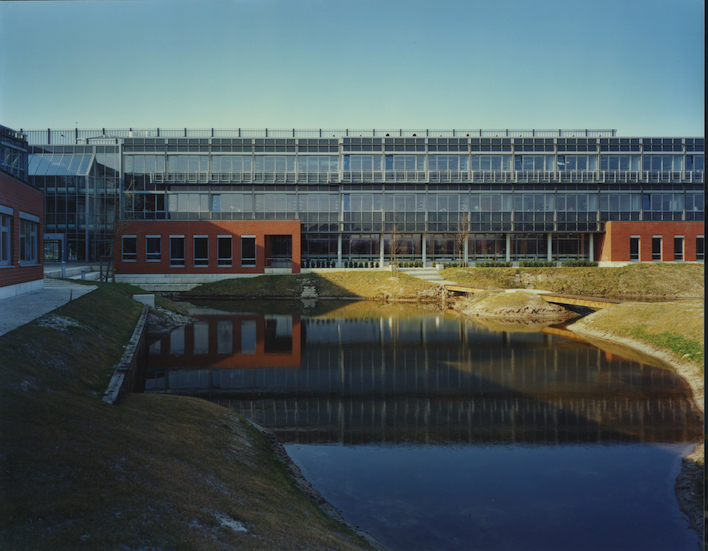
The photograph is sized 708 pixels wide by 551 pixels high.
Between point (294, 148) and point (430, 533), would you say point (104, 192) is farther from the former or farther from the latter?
point (430, 533)

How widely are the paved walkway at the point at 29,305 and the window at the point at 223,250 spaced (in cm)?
2819

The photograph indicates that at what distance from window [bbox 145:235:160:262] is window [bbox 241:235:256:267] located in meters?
8.78

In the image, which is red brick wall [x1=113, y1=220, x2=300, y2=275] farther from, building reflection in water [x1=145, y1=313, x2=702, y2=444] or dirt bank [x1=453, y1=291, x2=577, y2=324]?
building reflection in water [x1=145, y1=313, x2=702, y2=444]

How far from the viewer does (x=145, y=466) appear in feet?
24.9

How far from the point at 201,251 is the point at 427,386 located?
43551 mm

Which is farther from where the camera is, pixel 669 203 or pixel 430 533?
pixel 669 203

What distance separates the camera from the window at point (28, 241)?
82.0 ft

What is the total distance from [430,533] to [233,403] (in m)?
8.05

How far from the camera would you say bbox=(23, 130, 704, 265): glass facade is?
5888 centimetres

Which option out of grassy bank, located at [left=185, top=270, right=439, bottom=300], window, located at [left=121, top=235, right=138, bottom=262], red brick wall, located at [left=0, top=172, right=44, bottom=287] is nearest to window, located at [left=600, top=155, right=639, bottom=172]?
grassy bank, located at [left=185, top=270, right=439, bottom=300]

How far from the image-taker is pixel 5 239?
2228 cm

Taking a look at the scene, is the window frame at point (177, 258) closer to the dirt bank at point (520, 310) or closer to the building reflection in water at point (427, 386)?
the building reflection in water at point (427, 386)

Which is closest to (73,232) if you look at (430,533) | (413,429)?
(413,429)

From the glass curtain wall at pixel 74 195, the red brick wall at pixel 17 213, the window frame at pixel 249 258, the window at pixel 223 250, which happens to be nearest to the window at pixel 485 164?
the window frame at pixel 249 258
